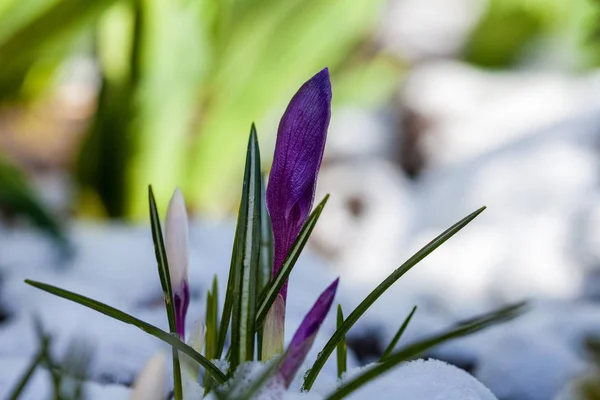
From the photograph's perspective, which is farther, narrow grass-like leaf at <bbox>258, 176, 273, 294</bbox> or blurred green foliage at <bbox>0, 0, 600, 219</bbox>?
blurred green foliage at <bbox>0, 0, 600, 219</bbox>

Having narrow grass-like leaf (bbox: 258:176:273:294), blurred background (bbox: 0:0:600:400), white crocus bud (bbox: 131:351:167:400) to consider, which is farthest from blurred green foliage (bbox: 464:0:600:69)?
white crocus bud (bbox: 131:351:167:400)

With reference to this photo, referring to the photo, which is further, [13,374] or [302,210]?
[13,374]

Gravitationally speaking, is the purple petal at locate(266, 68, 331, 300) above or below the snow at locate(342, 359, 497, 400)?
above

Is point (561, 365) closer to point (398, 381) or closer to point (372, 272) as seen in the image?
point (398, 381)

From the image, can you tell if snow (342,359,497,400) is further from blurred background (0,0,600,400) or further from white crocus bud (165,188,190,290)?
blurred background (0,0,600,400)

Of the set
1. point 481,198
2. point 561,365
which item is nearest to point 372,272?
point 481,198

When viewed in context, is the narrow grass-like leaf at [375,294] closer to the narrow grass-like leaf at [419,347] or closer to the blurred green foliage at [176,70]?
the narrow grass-like leaf at [419,347]
